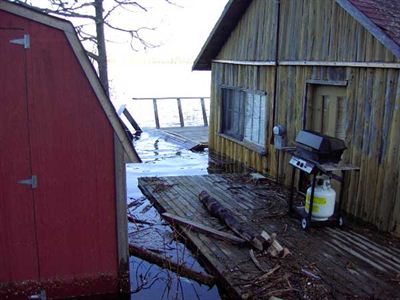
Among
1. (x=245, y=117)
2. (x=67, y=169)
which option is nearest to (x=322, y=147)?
(x=67, y=169)

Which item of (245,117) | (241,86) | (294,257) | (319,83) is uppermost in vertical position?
(319,83)

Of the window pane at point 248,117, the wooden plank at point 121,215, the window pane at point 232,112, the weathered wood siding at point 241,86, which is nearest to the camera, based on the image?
the wooden plank at point 121,215

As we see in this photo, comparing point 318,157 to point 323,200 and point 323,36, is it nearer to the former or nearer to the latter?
point 323,200

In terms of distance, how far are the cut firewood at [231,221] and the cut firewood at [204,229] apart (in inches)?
4.9

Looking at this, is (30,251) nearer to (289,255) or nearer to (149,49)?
(289,255)

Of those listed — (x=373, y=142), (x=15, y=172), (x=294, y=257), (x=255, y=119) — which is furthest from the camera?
(x=255, y=119)

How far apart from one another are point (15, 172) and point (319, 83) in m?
5.66

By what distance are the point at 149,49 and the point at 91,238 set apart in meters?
13.9

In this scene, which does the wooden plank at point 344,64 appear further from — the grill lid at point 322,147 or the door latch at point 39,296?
the door latch at point 39,296

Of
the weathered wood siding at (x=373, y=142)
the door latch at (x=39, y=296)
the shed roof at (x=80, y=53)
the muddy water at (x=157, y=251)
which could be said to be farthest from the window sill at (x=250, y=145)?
the door latch at (x=39, y=296)

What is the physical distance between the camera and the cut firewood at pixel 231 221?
19.7ft

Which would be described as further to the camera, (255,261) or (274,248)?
(274,248)

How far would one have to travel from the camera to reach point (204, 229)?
660 cm

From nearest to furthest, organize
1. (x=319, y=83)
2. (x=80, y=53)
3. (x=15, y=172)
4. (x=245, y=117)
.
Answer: (x=80, y=53) < (x=15, y=172) < (x=319, y=83) < (x=245, y=117)
